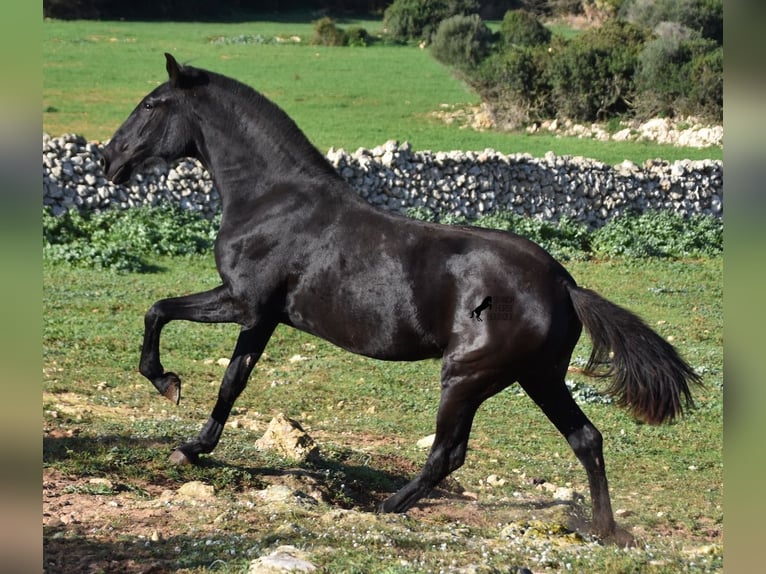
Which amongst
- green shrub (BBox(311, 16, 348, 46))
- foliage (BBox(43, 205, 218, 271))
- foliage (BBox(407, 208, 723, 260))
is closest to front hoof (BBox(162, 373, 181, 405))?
foliage (BBox(43, 205, 218, 271))

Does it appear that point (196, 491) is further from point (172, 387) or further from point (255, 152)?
point (255, 152)

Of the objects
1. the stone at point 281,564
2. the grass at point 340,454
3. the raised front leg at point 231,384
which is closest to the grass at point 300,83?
the grass at point 340,454

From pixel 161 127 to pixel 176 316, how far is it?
1.26m

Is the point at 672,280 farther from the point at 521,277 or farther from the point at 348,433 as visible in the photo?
the point at 521,277

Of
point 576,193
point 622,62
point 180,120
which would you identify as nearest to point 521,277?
point 180,120

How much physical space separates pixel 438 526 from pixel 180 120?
306cm

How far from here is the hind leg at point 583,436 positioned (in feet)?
19.3

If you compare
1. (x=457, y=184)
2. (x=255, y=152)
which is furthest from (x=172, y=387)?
(x=457, y=184)

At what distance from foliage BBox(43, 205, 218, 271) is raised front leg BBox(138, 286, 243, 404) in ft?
29.5

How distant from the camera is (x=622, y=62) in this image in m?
33.0

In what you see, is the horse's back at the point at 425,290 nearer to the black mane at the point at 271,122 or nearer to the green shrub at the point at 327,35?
the black mane at the point at 271,122

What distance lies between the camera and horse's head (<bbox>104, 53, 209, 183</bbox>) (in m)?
6.59

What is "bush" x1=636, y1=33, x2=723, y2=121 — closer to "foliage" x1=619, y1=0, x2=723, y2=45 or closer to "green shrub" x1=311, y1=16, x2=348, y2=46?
"foliage" x1=619, y1=0, x2=723, y2=45

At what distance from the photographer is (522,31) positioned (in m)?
40.0
